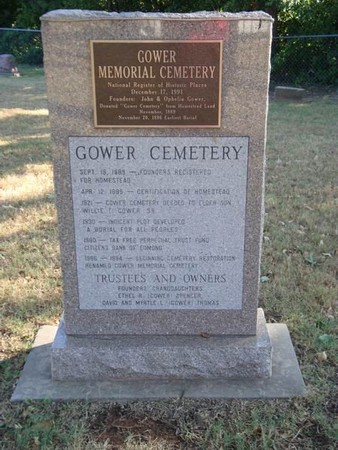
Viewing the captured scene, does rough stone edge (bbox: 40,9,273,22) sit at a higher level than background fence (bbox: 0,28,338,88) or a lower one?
higher

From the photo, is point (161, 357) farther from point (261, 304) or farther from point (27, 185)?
point (27, 185)

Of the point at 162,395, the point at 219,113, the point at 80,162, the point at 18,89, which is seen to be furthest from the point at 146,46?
the point at 18,89

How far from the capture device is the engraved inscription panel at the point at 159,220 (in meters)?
2.70

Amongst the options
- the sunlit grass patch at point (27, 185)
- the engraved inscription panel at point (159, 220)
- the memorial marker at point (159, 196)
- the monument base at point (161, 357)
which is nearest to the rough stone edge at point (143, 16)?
the memorial marker at point (159, 196)

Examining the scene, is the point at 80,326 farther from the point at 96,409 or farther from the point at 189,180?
the point at 189,180

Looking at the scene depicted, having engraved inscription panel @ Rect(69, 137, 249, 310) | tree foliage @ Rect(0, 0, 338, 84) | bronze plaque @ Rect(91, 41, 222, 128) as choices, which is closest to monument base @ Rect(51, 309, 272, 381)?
engraved inscription panel @ Rect(69, 137, 249, 310)

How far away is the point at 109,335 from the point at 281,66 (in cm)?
1271

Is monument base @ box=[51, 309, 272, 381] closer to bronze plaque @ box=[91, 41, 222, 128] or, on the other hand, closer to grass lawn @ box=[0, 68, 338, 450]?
grass lawn @ box=[0, 68, 338, 450]

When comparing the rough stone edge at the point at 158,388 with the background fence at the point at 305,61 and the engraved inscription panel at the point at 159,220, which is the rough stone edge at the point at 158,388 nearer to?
the engraved inscription panel at the point at 159,220

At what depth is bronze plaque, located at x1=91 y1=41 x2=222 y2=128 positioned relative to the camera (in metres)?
2.52

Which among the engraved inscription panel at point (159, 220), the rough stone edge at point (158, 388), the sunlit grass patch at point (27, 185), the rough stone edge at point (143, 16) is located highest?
the rough stone edge at point (143, 16)

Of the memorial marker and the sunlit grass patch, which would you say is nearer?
the memorial marker

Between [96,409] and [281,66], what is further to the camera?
[281,66]

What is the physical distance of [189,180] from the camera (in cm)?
276
